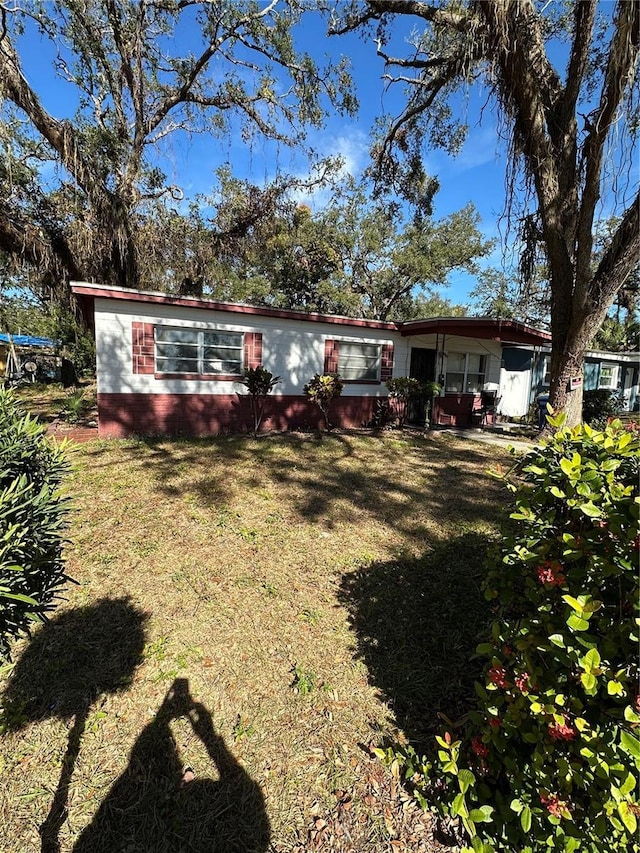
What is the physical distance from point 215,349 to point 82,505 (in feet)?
16.2

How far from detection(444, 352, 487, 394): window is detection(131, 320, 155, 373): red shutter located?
8434mm

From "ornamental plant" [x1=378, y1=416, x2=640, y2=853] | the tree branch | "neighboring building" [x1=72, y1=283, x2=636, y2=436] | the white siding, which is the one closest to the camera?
"ornamental plant" [x1=378, y1=416, x2=640, y2=853]

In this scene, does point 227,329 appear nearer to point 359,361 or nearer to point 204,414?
point 204,414

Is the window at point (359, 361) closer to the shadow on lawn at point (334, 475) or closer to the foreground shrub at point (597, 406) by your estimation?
the shadow on lawn at point (334, 475)

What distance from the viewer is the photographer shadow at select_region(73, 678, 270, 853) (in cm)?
158

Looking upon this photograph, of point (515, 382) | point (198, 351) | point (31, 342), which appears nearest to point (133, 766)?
point (198, 351)

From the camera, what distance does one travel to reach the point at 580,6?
4.63m

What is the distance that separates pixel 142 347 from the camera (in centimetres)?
798

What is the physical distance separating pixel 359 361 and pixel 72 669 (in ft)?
30.6

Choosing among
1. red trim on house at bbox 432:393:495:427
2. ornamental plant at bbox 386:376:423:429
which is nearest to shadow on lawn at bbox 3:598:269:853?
ornamental plant at bbox 386:376:423:429

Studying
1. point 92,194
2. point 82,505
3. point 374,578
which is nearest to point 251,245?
point 92,194

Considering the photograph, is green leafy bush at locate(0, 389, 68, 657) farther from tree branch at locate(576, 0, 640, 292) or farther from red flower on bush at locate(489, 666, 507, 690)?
tree branch at locate(576, 0, 640, 292)

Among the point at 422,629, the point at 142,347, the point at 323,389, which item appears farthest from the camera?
the point at 323,389

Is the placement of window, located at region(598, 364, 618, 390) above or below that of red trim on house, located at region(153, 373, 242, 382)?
above
